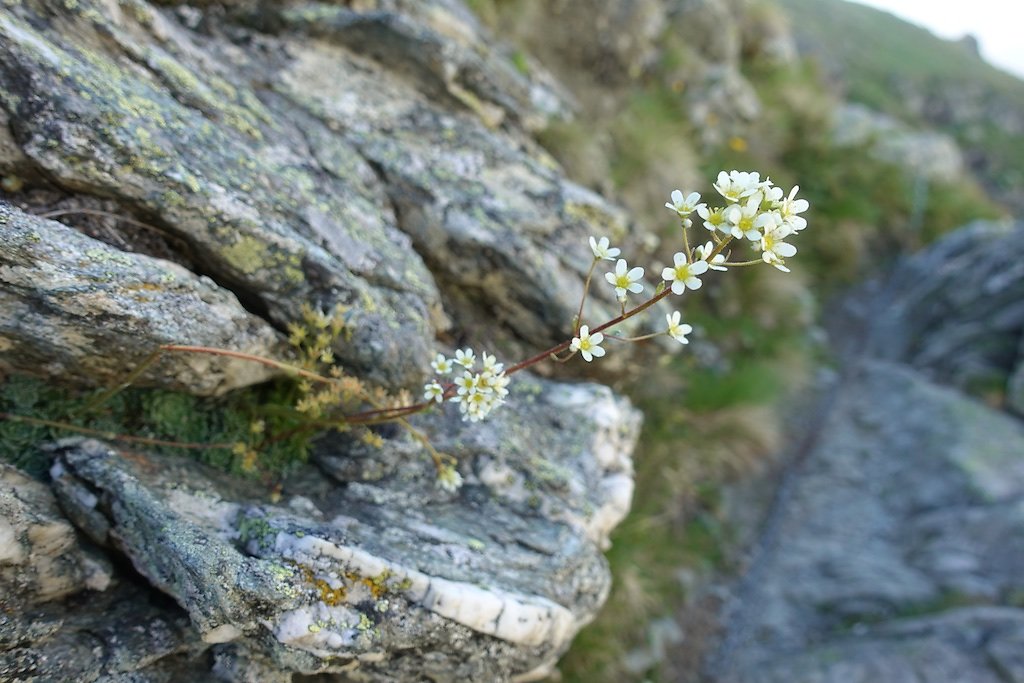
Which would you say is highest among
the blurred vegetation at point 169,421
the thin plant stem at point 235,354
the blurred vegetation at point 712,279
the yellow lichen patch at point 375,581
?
the blurred vegetation at point 712,279

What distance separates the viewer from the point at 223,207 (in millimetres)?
2688

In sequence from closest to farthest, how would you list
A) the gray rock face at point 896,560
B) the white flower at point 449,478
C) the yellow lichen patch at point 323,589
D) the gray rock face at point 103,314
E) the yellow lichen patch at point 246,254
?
1. the gray rock face at point 103,314
2. the yellow lichen patch at point 323,589
3. the yellow lichen patch at point 246,254
4. the white flower at point 449,478
5. the gray rock face at point 896,560

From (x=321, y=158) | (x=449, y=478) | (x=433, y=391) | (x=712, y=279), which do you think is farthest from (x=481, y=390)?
(x=712, y=279)

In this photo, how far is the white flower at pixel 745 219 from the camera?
2010 millimetres

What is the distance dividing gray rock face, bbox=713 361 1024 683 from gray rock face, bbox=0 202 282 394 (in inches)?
185

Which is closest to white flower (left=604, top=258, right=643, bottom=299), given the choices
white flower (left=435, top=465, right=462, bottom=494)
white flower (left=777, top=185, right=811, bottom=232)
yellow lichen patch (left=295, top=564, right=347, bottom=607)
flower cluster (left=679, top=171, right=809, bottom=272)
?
flower cluster (left=679, top=171, right=809, bottom=272)

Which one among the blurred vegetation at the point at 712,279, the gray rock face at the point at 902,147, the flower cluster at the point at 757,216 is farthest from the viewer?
the gray rock face at the point at 902,147

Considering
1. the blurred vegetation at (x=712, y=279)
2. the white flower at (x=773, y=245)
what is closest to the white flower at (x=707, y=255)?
the white flower at (x=773, y=245)

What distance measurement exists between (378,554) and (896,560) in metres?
5.13

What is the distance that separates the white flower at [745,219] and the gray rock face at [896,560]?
4143 mm

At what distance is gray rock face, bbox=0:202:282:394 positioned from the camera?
7.27 feet

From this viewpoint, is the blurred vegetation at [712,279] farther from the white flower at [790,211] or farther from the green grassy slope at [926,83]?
the green grassy slope at [926,83]

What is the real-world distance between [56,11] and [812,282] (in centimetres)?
1059

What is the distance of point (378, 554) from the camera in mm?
2574
